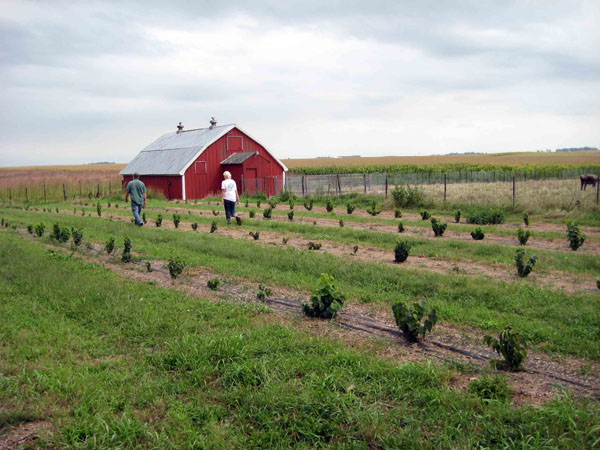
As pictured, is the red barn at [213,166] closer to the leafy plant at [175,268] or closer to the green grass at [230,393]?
the leafy plant at [175,268]

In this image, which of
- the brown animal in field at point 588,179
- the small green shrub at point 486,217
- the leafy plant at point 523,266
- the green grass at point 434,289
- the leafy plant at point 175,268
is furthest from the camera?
the brown animal in field at point 588,179

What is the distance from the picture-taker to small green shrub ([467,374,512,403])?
427 centimetres

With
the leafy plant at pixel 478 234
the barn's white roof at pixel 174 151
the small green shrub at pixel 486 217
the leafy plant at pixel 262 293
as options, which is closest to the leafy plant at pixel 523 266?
the leafy plant at pixel 478 234

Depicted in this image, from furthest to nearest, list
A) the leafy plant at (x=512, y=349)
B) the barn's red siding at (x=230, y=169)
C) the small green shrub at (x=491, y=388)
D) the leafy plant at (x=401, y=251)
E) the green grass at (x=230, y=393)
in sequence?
the barn's red siding at (x=230, y=169) < the leafy plant at (x=401, y=251) < the leafy plant at (x=512, y=349) < the small green shrub at (x=491, y=388) < the green grass at (x=230, y=393)

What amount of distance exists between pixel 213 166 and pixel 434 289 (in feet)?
94.0

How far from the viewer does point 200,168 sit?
34.1 m

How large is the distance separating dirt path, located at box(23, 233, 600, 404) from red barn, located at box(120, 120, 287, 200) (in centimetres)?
2569

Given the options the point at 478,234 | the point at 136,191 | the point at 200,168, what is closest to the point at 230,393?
the point at 478,234

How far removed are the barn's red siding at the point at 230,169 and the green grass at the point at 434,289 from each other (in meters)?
21.7

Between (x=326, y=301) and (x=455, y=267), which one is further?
(x=455, y=267)

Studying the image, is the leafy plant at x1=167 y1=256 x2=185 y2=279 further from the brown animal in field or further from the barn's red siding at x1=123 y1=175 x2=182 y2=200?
the brown animal in field

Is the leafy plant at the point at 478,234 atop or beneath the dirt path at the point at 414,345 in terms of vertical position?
atop

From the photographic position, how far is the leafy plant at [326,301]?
21.4ft

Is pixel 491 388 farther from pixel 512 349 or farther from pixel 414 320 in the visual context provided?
pixel 414 320
